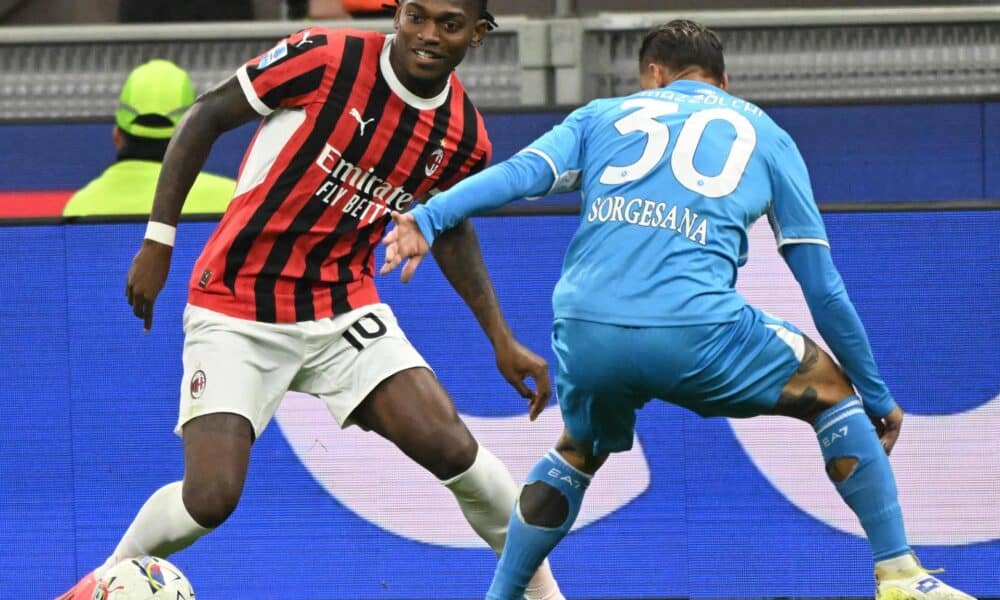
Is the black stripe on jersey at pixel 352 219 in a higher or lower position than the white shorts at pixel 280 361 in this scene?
higher

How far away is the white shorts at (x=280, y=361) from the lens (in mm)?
5211

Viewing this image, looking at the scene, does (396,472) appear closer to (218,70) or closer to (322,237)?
(322,237)

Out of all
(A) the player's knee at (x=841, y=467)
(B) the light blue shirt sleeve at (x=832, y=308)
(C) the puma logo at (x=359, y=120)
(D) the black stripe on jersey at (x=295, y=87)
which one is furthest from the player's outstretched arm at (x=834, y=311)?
(D) the black stripe on jersey at (x=295, y=87)

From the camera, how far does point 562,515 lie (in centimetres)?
529

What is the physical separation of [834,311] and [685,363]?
452 millimetres

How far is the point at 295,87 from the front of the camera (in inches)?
205

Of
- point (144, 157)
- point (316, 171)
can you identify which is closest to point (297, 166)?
point (316, 171)

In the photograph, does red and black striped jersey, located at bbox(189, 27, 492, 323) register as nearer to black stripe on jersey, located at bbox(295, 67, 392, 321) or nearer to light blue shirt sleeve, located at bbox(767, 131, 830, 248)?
black stripe on jersey, located at bbox(295, 67, 392, 321)

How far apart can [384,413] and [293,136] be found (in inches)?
32.9

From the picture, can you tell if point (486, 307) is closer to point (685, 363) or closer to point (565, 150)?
point (565, 150)

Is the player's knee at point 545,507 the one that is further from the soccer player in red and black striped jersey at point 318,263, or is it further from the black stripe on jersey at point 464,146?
the black stripe on jersey at point 464,146

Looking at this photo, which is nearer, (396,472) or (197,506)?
(197,506)

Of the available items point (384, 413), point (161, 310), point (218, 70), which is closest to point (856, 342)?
point (384, 413)

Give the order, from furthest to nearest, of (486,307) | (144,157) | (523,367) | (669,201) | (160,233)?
(144,157) → (486,307) → (523,367) → (160,233) → (669,201)
